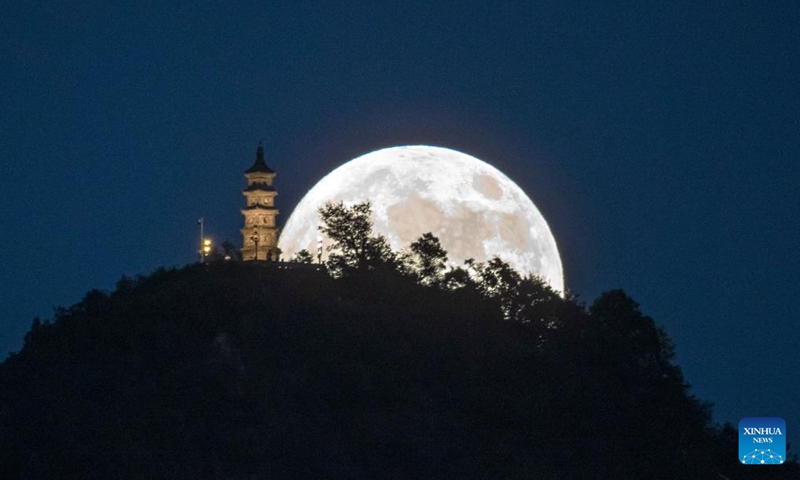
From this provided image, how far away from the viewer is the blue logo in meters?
85.4

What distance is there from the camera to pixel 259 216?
134 metres

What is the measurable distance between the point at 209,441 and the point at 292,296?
15642mm

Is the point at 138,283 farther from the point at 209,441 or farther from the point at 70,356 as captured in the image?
the point at 209,441

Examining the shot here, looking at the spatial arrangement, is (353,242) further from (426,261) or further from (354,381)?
(354,381)

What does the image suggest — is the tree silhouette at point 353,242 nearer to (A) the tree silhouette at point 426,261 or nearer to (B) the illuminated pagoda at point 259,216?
(A) the tree silhouette at point 426,261

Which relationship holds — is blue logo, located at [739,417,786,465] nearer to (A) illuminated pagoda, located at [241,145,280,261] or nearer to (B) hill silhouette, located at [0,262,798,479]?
(B) hill silhouette, located at [0,262,798,479]

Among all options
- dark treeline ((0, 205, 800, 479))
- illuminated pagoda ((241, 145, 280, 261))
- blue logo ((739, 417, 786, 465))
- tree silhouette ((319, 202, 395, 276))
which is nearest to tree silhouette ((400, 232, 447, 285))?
dark treeline ((0, 205, 800, 479))

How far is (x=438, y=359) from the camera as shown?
363ft

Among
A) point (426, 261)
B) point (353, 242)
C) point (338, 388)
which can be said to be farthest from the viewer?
point (353, 242)

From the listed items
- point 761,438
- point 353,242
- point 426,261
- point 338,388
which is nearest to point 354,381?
point 338,388

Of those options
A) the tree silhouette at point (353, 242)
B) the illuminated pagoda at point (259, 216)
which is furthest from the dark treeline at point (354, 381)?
the illuminated pagoda at point (259, 216)

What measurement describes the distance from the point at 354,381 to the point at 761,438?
2504cm

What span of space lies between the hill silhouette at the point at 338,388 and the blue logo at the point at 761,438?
1459 cm

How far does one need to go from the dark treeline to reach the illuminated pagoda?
12.5 meters
